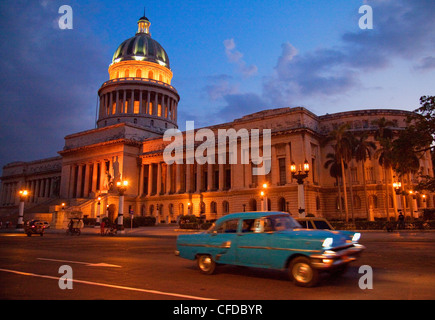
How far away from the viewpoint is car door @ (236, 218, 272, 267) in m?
8.92

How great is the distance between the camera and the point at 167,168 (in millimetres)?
68750

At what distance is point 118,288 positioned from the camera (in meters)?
7.98

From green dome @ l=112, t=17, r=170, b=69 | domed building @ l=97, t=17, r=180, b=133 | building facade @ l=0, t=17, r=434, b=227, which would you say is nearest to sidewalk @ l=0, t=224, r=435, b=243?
building facade @ l=0, t=17, r=434, b=227

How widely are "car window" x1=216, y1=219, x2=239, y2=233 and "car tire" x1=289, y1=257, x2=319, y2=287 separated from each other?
2169 millimetres

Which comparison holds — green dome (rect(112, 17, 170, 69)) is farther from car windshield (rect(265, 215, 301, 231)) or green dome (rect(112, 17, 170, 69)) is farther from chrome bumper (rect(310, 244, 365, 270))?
chrome bumper (rect(310, 244, 365, 270))

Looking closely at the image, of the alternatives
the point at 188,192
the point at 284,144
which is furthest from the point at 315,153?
the point at 188,192

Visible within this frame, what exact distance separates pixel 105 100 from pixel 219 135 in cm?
4257

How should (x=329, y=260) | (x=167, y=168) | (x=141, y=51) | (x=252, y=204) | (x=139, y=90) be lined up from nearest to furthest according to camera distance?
(x=329, y=260) → (x=252, y=204) → (x=167, y=168) → (x=139, y=90) → (x=141, y=51)

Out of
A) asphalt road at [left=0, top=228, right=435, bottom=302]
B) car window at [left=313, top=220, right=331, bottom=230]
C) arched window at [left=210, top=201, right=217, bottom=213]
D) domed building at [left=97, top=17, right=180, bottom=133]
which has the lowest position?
asphalt road at [left=0, top=228, right=435, bottom=302]

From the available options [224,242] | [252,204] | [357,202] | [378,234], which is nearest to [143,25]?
[252,204]

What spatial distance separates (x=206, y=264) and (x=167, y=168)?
59429 millimetres

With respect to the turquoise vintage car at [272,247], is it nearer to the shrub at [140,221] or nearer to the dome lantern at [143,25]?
the shrub at [140,221]

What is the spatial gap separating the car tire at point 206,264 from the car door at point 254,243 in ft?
3.14

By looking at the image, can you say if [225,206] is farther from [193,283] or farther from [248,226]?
[193,283]
